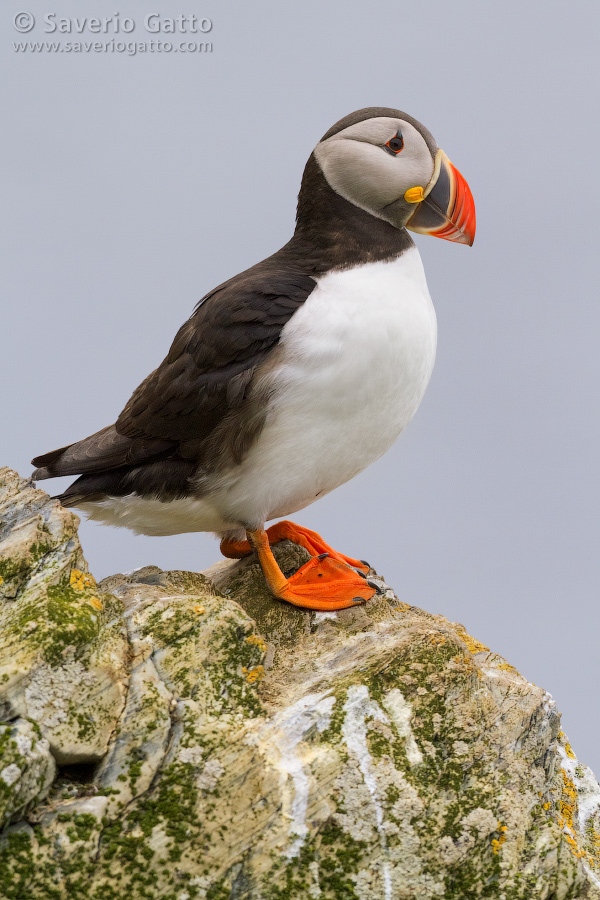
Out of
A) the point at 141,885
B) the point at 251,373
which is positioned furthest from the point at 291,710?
the point at 251,373

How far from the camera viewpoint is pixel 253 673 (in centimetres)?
455

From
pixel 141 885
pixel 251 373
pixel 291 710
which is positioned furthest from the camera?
pixel 251 373

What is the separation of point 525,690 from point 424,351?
1.92 metres

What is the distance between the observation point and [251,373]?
209 inches

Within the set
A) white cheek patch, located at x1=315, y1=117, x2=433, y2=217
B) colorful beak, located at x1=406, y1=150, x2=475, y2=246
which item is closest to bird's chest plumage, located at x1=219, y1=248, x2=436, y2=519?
colorful beak, located at x1=406, y1=150, x2=475, y2=246

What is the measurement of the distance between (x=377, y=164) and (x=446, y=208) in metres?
0.47

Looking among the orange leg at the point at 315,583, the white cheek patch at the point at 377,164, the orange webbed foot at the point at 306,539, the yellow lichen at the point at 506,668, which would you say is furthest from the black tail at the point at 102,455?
the yellow lichen at the point at 506,668

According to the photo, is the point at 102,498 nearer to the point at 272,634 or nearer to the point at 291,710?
the point at 272,634

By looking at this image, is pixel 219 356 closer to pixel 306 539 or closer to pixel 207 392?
pixel 207 392

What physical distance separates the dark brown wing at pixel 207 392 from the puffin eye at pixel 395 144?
860 millimetres

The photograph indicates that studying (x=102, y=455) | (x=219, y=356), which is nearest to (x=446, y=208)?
(x=219, y=356)

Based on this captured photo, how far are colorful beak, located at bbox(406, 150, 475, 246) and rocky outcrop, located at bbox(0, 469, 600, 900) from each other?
233 cm

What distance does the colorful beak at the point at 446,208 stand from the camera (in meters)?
5.61

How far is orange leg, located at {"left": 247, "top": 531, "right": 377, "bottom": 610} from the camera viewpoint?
5477 mm
